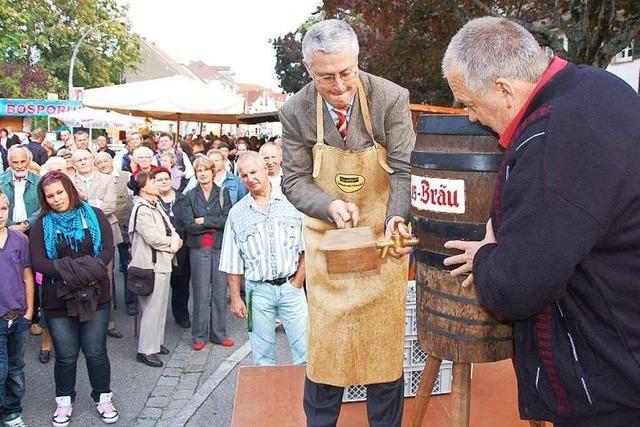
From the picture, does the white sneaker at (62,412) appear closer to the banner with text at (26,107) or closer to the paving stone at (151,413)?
the paving stone at (151,413)

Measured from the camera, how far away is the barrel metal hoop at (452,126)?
84.2 inches

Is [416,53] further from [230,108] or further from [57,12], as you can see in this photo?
[57,12]

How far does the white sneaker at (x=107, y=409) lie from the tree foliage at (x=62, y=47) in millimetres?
34727

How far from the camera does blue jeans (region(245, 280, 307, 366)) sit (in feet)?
13.3

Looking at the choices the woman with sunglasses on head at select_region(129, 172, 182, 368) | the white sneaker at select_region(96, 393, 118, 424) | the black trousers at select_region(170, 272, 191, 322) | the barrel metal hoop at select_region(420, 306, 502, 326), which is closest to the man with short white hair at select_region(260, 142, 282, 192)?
the woman with sunglasses on head at select_region(129, 172, 182, 368)

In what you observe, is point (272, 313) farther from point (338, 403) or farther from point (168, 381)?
point (168, 381)

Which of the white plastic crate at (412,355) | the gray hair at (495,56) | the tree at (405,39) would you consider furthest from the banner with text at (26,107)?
the gray hair at (495,56)

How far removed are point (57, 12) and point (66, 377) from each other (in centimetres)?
4320

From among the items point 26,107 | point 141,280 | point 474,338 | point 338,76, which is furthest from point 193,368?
point 26,107

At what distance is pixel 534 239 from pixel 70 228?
3619mm

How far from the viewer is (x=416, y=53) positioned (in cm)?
1747

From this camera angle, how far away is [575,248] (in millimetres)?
1585

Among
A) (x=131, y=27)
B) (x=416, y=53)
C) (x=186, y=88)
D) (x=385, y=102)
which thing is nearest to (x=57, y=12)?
(x=131, y=27)

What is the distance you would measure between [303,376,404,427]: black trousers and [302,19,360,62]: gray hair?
138 cm
